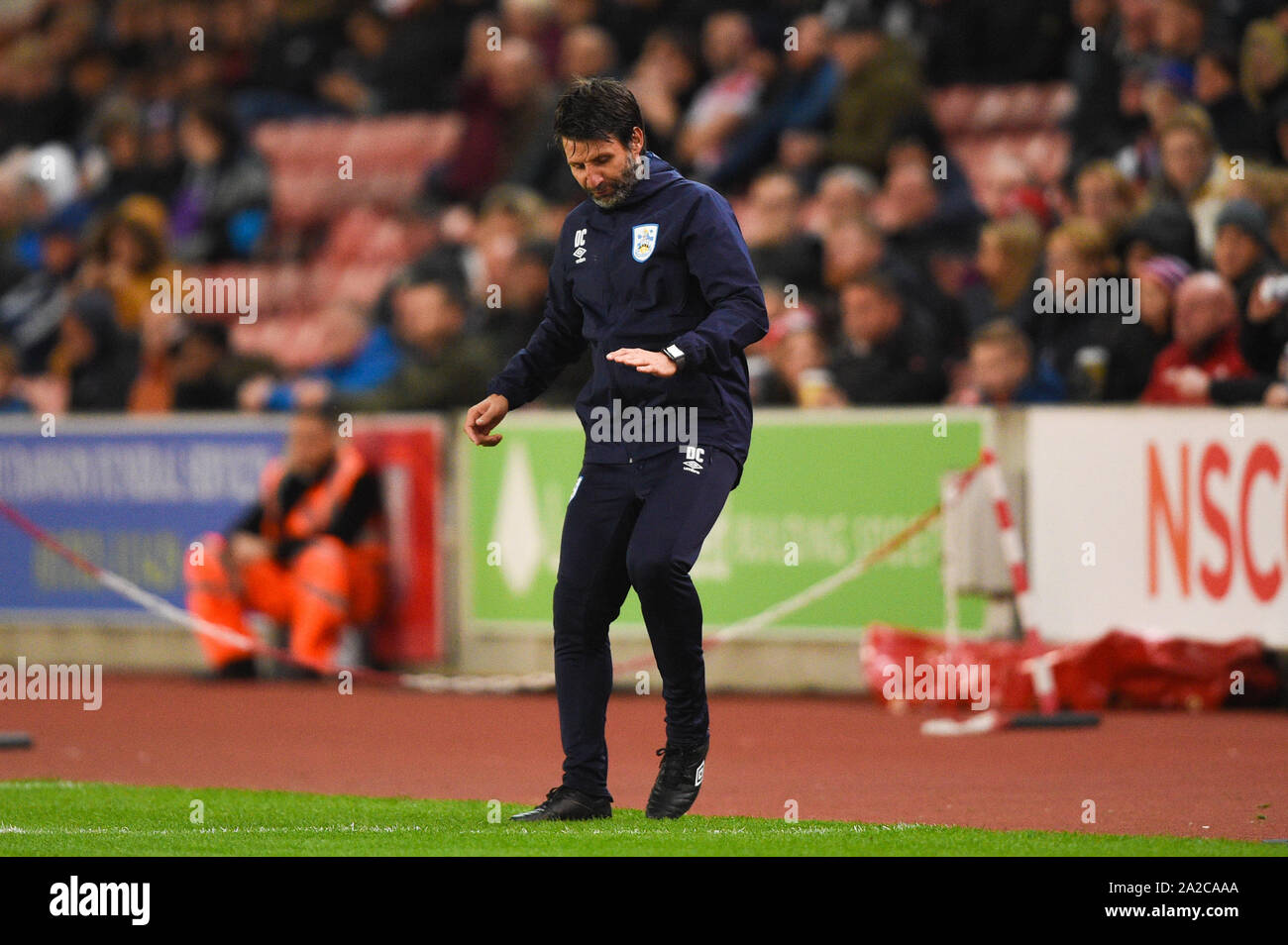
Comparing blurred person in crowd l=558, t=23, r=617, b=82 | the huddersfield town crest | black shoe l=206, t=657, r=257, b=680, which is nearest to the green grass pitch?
the huddersfield town crest

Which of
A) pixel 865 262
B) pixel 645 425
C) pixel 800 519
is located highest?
pixel 865 262

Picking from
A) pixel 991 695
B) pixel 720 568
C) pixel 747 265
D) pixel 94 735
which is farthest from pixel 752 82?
pixel 747 265

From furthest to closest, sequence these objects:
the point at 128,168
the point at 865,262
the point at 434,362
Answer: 1. the point at 128,168
2. the point at 434,362
3. the point at 865,262

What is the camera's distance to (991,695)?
1259cm

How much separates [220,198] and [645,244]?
13602 millimetres

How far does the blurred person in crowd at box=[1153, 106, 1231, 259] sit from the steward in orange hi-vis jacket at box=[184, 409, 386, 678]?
5227 millimetres

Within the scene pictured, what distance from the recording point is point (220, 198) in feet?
68.9

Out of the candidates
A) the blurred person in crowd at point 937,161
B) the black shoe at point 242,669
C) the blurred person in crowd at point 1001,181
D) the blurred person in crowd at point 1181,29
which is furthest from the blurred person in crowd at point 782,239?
the black shoe at point 242,669

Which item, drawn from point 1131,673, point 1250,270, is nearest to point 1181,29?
point 1250,270

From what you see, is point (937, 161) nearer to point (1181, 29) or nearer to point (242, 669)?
point (1181, 29)

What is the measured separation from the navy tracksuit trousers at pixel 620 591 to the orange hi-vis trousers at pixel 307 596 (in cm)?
650

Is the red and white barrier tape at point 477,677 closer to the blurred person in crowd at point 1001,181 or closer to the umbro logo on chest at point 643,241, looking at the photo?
the blurred person in crowd at point 1001,181

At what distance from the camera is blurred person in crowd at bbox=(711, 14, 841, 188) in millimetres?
17016
